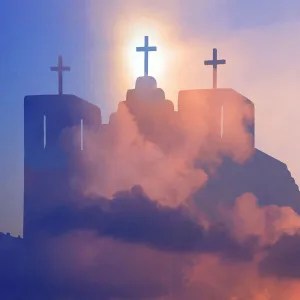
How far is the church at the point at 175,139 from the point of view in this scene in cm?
361

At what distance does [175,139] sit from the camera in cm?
369

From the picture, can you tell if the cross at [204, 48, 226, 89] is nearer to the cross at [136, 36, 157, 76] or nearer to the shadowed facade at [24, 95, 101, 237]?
the cross at [136, 36, 157, 76]

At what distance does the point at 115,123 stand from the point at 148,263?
858 mm

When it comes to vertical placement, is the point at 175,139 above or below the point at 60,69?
below

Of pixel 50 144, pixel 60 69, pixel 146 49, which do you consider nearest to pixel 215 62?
pixel 146 49

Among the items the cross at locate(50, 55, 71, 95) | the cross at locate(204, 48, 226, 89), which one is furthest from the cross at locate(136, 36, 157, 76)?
the cross at locate(50, 55, 71, 95)

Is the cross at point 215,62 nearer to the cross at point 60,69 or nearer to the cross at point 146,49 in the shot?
the cross at point 146,49

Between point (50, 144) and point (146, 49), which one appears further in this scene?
point (50, 144)

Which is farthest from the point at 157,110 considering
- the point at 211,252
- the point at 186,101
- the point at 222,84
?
the point at 211,252

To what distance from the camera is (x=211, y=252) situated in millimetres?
3648

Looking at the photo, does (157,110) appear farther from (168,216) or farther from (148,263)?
(148,263)

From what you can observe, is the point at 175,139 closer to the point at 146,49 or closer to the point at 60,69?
the point at 146,49

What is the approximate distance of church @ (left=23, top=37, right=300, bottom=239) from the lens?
11.8 feet

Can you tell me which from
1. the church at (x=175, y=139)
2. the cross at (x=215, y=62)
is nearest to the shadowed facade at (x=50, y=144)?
the church at (x=175, y=139)
